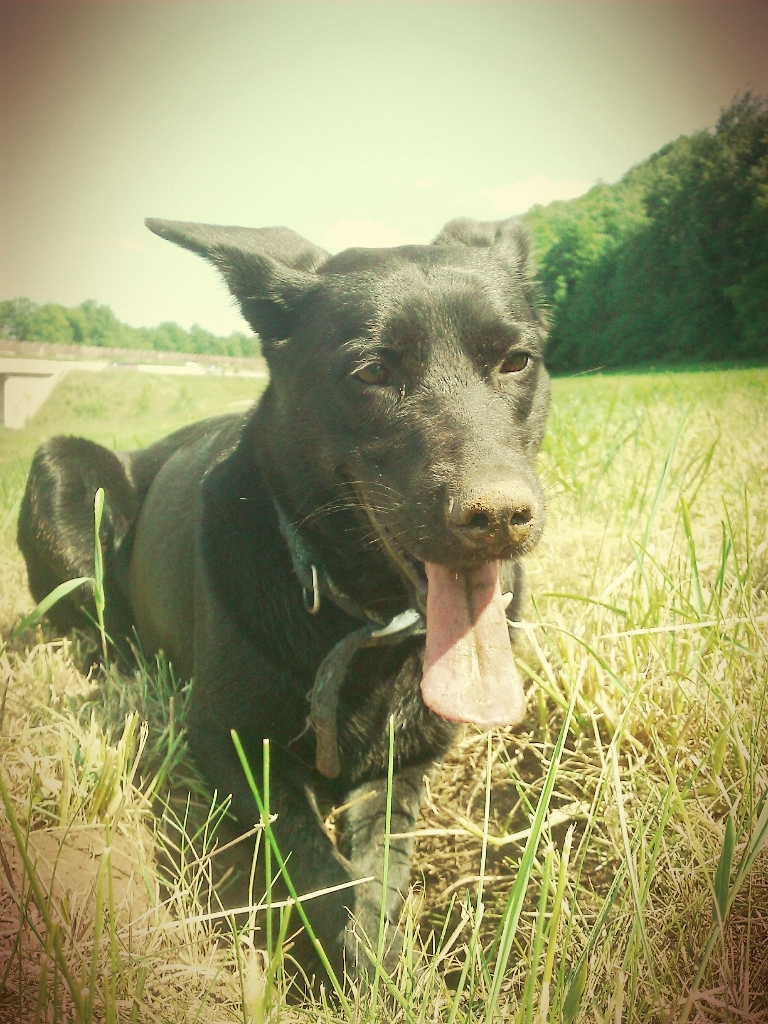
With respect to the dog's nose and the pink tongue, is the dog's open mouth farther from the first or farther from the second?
the dog's nose

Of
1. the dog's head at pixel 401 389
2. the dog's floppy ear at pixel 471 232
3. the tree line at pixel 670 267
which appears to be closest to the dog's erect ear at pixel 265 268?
the dog's head at pixel 401 389

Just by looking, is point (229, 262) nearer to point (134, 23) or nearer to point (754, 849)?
point (134, 23)

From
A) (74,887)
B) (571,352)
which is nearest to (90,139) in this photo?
A: (571,352)

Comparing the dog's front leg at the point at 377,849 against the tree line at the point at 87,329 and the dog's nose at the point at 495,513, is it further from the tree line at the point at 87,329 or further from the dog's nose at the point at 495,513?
the tree line at the point at 87,329

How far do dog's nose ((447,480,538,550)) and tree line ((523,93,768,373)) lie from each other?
55 cm

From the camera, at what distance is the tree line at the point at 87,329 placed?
1.62 metres

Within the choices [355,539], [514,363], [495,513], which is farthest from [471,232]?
[495,513]

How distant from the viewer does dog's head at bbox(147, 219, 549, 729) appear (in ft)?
5.88

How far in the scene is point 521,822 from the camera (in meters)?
2.08

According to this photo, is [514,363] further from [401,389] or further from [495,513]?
[495,513]

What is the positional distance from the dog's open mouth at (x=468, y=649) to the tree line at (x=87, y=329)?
2.67ft

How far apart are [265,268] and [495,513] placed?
1.22 metres

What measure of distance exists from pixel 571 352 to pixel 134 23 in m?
1.33

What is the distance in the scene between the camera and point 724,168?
1.72 metres
